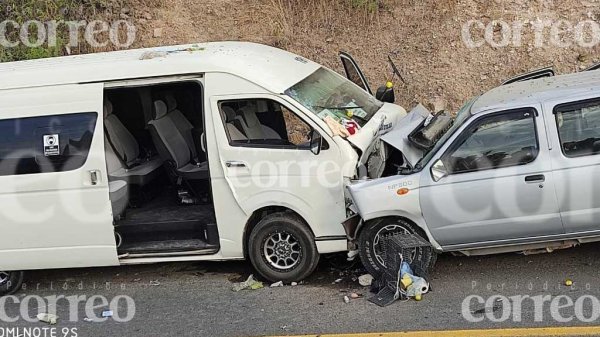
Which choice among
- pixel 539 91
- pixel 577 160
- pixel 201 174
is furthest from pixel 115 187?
pixel 577 160

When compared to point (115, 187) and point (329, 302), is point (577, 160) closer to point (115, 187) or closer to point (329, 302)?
point (329, 302)

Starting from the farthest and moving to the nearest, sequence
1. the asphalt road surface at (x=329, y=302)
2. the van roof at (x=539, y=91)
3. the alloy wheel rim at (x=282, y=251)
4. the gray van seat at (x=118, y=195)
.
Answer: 1. the gray van seat at (x=118, y=195)
2. the alloy wheel rim at (x=282, y=251)
3. the van roof at (x=539, y=91)
4. the asphalt road surface at (x=329, y=302)

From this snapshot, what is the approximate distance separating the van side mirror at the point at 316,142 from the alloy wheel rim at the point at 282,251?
2.79ft

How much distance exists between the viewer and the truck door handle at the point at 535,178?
241 inches

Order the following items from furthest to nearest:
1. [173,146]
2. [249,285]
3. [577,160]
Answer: [173,146] → [249,285] → [577,160]

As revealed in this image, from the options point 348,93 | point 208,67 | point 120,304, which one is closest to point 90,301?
point 120,304

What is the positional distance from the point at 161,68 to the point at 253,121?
113cm

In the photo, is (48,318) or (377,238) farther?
(48,318)

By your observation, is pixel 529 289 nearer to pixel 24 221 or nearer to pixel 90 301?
pixel 90 301

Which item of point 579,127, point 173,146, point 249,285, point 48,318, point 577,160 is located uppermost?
point 579,127

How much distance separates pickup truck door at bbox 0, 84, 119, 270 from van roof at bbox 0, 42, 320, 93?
118 mm

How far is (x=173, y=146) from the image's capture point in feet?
26.7

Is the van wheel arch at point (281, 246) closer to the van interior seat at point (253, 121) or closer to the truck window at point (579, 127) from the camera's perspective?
the van interior seat at point (253, 121)

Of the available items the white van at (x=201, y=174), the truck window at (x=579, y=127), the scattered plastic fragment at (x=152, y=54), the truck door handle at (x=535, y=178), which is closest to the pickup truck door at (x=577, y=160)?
the truck window at (x=579, y=127)
